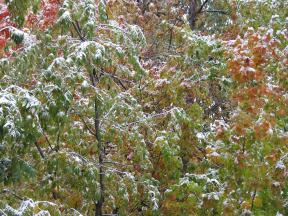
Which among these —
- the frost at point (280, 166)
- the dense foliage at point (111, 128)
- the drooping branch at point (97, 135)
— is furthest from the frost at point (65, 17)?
the frost at point (280, 166)

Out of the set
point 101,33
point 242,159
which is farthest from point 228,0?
point 242,159

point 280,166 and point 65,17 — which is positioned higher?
point 65,17

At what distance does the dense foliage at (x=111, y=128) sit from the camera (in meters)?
4.89

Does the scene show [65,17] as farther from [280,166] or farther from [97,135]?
[280,166]

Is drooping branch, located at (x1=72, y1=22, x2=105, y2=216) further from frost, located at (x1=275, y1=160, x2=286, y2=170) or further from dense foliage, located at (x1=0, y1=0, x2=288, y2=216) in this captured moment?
frost, located at (x1=275, y1=160, x2=286, y2=170)

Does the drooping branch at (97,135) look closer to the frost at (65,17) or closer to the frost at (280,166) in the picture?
the frost at (65,17)

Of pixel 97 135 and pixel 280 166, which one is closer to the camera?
pixel 280 166

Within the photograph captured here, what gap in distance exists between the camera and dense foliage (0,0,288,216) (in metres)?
4.89

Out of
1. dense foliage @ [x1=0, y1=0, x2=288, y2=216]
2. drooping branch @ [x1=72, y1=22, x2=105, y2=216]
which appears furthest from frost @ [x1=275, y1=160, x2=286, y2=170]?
drooping branch @ [x1=72, y1=22, x2=105, y2=216]

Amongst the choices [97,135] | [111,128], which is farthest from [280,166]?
[97,135]

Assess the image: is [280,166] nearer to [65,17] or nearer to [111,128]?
[111,128]

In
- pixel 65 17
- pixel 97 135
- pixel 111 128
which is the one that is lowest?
pixel 97 135

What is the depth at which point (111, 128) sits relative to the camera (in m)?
6.14

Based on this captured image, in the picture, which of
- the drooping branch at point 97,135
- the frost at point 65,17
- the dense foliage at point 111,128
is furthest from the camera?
the drooping branch at point 97,135
